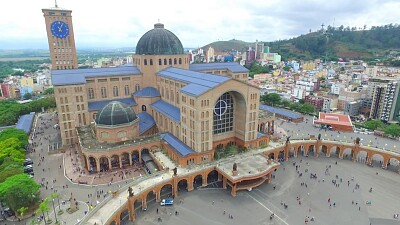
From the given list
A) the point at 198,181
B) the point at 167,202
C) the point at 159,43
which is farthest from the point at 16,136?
the point at 198,181

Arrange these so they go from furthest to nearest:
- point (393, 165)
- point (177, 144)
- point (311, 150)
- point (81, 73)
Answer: point (81, 73) < point (311, 150) < point (393, 165) < point (177, 144)

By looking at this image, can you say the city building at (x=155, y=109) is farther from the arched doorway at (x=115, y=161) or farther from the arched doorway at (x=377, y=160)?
the arched doorway at (x=377, y=160)

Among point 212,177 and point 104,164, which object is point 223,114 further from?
point 104,164

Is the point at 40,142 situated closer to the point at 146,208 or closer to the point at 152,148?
the point at 152,148

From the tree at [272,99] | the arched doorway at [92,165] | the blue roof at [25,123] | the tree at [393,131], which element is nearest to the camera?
the arched doorway at [92,165]

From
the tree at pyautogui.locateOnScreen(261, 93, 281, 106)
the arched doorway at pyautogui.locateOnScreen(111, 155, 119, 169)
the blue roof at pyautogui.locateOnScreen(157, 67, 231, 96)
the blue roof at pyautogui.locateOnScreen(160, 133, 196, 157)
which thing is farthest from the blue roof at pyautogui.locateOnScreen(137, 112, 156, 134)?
the tree at pyautogui.locateOnScreen(261, 93, 281, 106)

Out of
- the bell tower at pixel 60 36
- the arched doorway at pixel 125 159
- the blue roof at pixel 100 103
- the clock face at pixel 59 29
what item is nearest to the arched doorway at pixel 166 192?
the arched doorway at pixel 125 159
